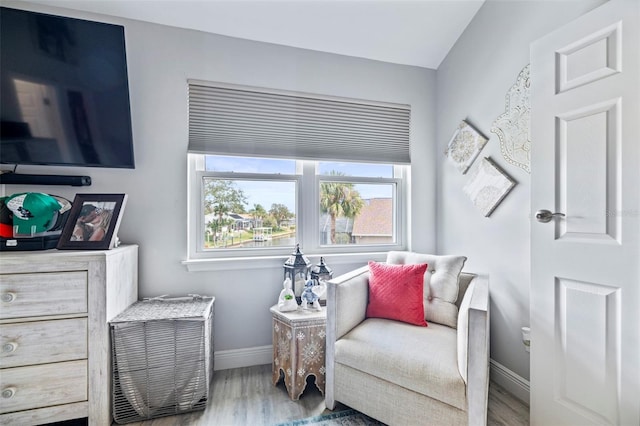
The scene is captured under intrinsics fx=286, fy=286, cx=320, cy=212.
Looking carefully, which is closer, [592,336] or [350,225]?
[592,336]

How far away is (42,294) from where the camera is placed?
53.7 inches

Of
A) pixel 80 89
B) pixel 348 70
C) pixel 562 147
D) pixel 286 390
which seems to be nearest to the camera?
pixel 562 147

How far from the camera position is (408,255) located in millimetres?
1997

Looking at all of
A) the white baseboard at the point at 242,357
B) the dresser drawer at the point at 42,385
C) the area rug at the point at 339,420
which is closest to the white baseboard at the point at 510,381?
the area rug at the point at 339,420

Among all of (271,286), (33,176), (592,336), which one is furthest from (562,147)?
(33,176)

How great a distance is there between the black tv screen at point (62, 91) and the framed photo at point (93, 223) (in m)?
0.25

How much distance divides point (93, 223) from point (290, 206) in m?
1.22

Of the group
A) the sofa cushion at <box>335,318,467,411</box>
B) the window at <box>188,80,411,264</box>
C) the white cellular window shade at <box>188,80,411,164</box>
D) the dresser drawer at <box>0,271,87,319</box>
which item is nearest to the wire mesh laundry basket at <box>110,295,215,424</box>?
the dresser drawer at <box>0,271,87,319</box>

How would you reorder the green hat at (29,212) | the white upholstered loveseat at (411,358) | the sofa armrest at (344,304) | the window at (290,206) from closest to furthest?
1. the white upholstered loveseat at (411,358)
2. the green hat at (29,212)
3. the sofa armrest at (344,304)
4. the window at (290,206)

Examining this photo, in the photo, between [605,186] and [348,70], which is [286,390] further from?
[348,70]

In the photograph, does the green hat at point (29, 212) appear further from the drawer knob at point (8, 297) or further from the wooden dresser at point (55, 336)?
the drawer knob at point (8, 297)

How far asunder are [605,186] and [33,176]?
2869 mm

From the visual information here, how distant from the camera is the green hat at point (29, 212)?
57.4 inches

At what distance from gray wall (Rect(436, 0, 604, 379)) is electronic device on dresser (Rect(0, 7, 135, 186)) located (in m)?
2.28
